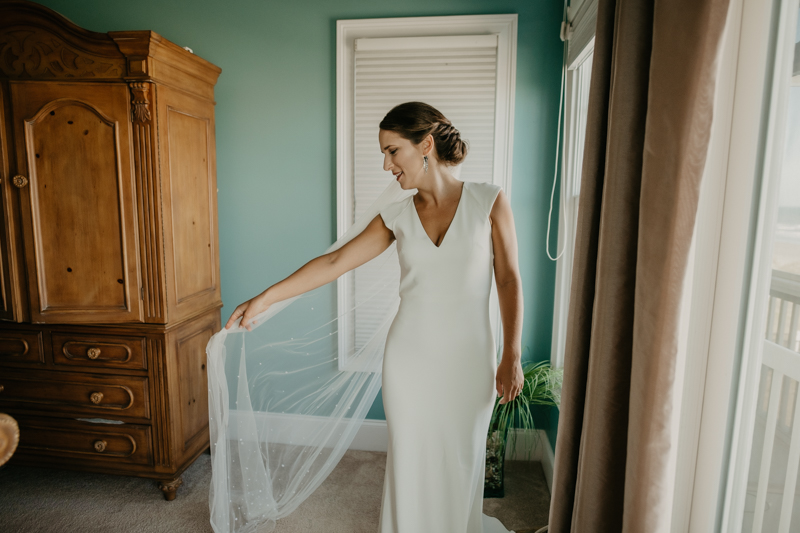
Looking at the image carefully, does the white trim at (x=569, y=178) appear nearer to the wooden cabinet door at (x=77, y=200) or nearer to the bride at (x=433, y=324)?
the bride at (x=433, y=324)

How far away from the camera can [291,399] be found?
1940 mm

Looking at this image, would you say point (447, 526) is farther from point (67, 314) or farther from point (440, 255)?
point (67, 314)

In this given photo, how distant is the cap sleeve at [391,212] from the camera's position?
5.33 ft

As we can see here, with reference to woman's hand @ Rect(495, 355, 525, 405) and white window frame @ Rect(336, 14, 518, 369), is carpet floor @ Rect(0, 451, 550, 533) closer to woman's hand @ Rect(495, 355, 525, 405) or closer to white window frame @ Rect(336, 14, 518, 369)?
white window frame @ Rect(336, 14, 518, 369)

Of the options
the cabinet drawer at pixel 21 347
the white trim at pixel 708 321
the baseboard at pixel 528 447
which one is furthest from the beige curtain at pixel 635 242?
the cabinet drawer at pixel 21 347

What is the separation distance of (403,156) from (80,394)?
1.85 meters

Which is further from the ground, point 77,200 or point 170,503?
point 77,200

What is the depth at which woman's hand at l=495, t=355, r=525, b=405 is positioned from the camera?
1.55m

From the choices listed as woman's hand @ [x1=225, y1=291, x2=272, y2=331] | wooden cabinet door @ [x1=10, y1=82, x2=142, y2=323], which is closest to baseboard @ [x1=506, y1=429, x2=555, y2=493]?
woman's hand @ [x1=225, y1=291, x2=272, y2=331]

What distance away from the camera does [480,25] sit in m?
2.26

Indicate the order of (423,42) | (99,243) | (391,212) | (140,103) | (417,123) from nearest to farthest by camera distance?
(417,123) → (391,212) → (140,103) → (99,243) → (423,42)

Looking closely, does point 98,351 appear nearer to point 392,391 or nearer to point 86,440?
point 86,440

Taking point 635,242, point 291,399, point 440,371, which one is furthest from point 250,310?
point 635,242

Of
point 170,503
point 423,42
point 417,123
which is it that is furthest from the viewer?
point 423,42
